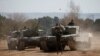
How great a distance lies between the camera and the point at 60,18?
1034 centimetres

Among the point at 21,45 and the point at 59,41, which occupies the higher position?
the point at 59,41

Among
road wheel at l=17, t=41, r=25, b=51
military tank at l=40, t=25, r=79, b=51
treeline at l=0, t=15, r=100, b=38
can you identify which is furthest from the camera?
treeline at l=0, t=15, r=100, b=38

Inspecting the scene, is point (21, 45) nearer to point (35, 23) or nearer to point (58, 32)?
point (58, 32)

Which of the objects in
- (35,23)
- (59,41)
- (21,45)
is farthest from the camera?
(35,23)

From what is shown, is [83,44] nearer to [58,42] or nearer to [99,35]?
[58,42]

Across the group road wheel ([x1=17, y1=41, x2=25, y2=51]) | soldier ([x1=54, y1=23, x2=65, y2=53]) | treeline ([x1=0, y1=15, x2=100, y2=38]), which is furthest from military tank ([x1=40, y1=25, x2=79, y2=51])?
treeline ([x1=0, y1=15, x2=100, y2=38])

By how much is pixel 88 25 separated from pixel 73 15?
723 mm

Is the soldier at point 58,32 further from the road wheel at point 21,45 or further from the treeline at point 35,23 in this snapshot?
the treeline at point 35,23

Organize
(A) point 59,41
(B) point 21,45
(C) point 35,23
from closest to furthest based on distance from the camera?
(A) point 59,41, (B) point 21,45, (C) point 35,23

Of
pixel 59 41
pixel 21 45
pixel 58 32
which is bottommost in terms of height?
pixel 21 45

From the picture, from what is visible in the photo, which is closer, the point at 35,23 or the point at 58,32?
the point at 58,32

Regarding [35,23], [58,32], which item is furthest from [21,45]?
[35,23]

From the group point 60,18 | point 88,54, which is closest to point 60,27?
point 88,54

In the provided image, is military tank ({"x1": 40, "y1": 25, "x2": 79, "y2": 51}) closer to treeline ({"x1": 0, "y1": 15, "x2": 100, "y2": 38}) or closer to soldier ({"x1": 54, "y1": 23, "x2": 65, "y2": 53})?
soldier ({"x1": 54, "y1": 23, "x2": 65, "y2": 53})
